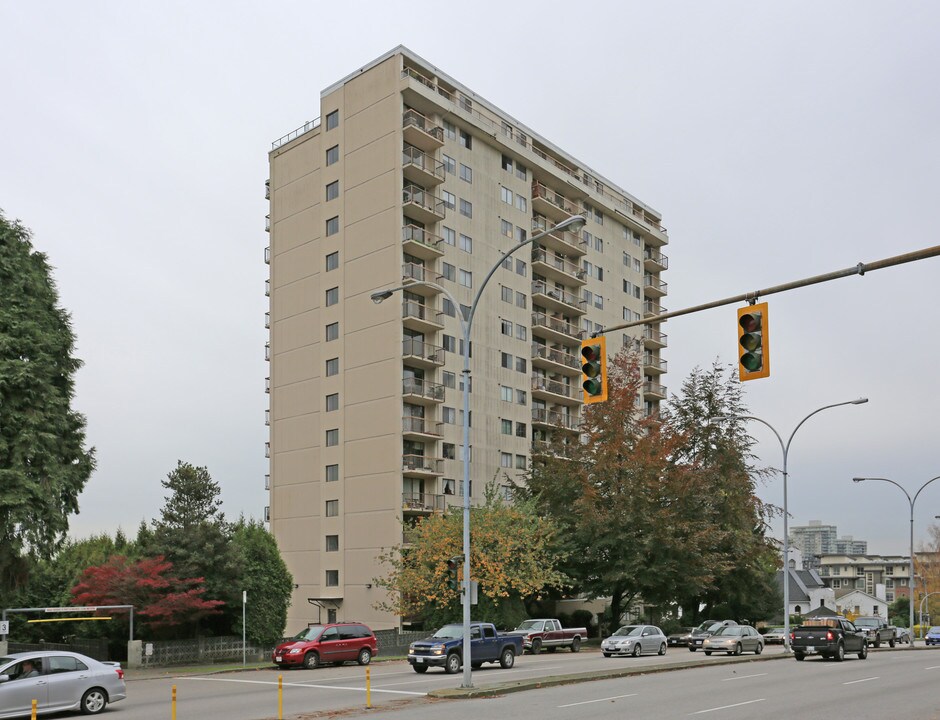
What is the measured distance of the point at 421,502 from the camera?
6047cm

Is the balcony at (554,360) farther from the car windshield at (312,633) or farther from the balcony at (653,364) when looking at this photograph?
the car windshield at (312,633)

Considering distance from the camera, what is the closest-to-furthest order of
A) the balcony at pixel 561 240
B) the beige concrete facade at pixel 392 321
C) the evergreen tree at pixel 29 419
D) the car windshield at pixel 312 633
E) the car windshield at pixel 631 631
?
the evergreen tree at pixel 29 419 → the car windshield at pixel 312 633 → the car windshield at pixel 631 631 → the beige concrete facade at pixel 392 321 → the balcony at pixel 561 240

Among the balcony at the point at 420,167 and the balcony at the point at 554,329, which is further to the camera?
the balcony at the point at 554,329

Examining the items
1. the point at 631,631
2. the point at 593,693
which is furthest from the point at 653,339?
the point at 593,693

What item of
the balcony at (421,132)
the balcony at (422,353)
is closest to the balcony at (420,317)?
the balcony at (422,353)

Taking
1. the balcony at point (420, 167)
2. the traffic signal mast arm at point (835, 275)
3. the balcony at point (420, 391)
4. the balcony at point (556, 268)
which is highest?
the balcony at point (420, 167)

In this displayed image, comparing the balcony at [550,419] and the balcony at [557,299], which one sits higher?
the balcony at [557,299]

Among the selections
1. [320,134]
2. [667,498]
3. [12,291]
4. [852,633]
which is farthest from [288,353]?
[852,633]

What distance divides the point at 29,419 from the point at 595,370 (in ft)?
79.9

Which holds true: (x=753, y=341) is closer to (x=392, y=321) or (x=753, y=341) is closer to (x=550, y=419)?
(x=392, y=321)

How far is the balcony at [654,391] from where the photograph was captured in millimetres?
89750

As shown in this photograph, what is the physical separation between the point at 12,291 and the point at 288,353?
33.4 metres

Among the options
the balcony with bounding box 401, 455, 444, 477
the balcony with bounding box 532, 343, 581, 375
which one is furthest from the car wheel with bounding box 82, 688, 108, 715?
the balcony with bounding box 532, 343, 581, 375

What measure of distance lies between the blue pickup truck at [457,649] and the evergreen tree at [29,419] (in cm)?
1412
